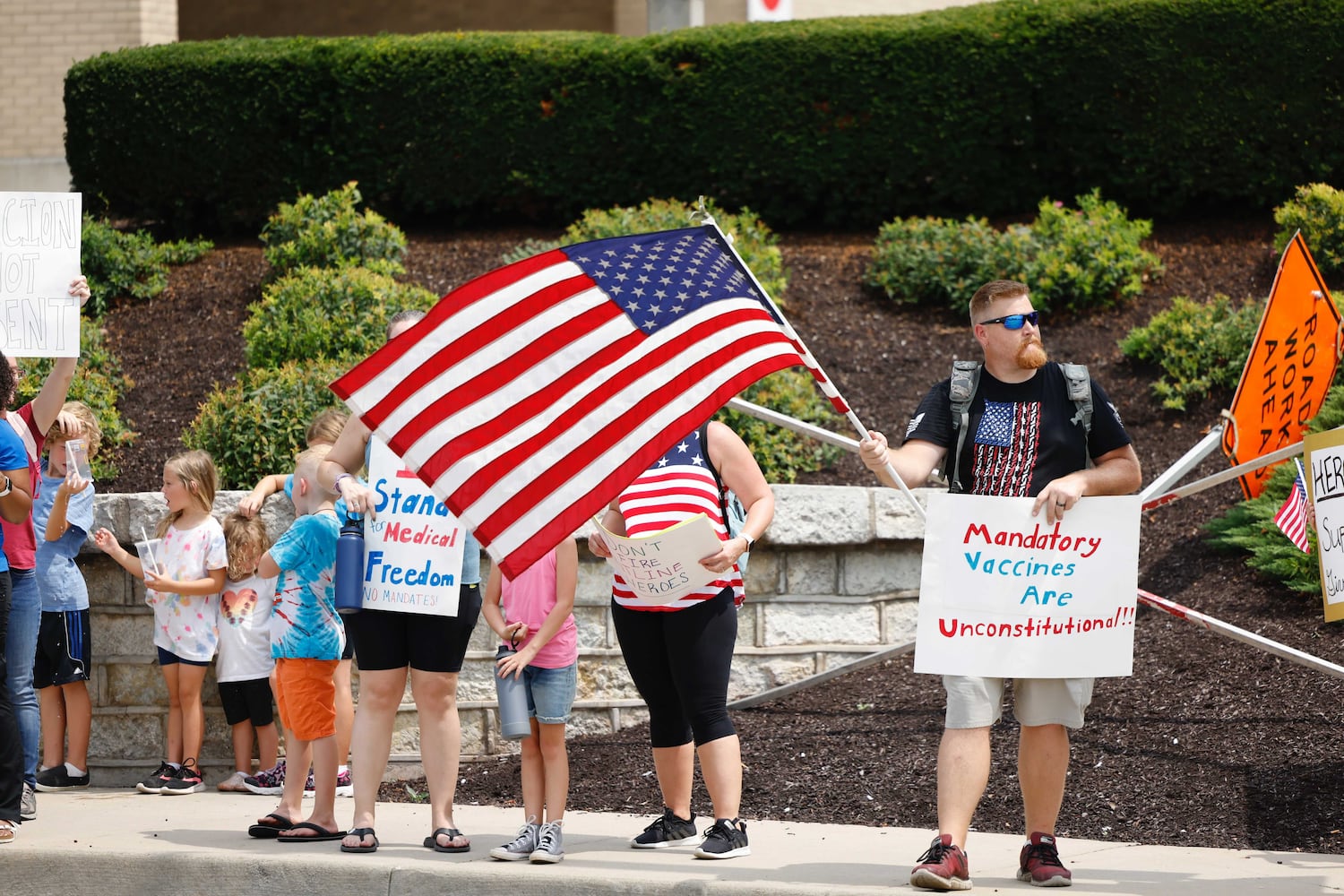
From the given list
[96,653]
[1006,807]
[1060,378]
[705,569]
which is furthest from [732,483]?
[96,653]

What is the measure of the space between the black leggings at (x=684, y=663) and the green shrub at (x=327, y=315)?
437cm

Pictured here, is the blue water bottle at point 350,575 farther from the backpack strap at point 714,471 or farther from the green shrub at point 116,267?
the green shrub at point 116,267

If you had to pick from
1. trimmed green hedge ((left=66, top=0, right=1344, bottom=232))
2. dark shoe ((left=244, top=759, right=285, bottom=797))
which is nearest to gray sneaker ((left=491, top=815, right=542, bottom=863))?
dark shoe ((left=244, top=759, right=285, bottom=797))

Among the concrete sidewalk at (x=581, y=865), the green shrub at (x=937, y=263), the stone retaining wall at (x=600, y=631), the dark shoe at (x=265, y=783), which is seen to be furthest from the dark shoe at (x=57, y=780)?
the green shrub at (x=937, y=263)

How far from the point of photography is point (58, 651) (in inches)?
301

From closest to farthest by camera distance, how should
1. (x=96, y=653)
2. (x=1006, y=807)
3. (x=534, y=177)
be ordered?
(x=1006, y=807), (x=96, y=653), (x=534, y=177)

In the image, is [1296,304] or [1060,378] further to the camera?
[1296,304]

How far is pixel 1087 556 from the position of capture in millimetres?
5340

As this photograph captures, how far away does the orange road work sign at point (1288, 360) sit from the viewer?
6.50 meters

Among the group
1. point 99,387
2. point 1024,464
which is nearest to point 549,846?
point 1024,464

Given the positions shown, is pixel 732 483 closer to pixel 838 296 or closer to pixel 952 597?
pixel 952 597

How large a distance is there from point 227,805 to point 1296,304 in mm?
5198

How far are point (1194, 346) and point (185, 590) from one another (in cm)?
623

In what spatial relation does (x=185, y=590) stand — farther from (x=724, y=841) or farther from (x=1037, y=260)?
(x=1037, y=260)
